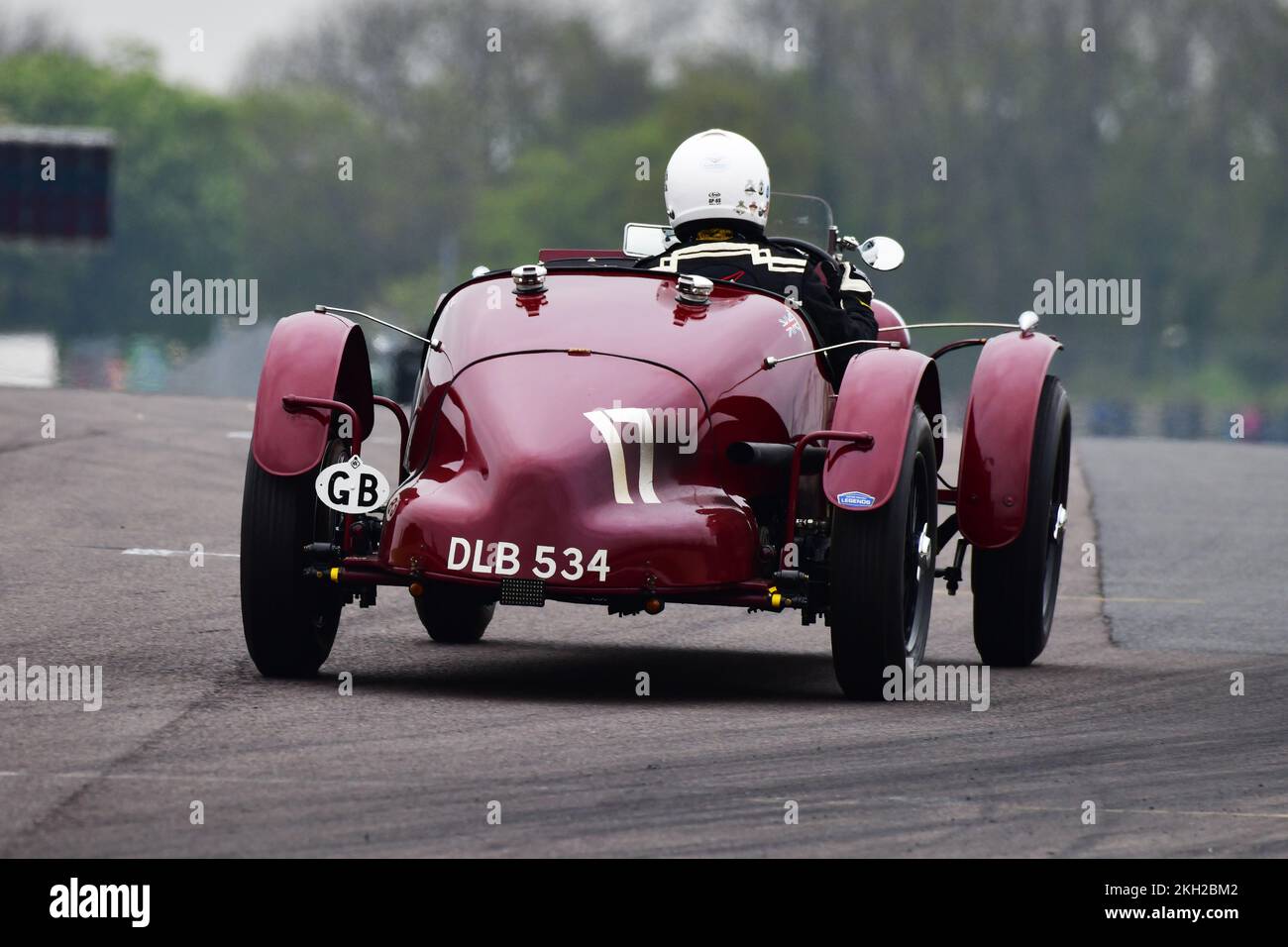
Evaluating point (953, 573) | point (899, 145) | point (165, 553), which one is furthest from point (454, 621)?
point (899, 145)

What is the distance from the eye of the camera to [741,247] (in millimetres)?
9156

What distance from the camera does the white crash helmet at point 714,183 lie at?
9227mm

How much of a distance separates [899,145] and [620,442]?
2630 inches

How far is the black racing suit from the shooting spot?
8.91 metres

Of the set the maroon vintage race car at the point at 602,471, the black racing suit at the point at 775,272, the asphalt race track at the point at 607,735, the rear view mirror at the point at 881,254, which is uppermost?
the rear view mirror at the point at 881,254

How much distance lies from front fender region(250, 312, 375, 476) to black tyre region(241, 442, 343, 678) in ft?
0.23

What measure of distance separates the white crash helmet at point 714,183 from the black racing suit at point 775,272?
61mm

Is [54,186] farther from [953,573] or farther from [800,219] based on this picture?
[953,573]

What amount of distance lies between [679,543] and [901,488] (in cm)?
80

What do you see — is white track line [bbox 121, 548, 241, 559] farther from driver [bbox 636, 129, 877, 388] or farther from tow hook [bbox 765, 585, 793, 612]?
tow hook [bbox 765, 585, 793, 612]

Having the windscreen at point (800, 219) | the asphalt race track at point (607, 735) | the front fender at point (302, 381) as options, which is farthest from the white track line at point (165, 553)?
the front fender at point (302, 381)

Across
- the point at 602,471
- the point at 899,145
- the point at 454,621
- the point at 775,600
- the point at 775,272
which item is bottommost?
the point at 454,621

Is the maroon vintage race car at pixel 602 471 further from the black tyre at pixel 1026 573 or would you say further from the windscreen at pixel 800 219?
the windscreen at pixel 800 219
